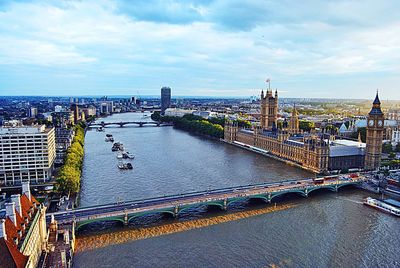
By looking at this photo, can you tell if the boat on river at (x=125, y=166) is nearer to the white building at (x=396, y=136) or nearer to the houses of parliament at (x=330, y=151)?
the houses of parliament at (x=330, y=151)

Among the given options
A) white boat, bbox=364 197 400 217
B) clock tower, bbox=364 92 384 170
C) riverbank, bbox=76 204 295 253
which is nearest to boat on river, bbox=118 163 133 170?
riverbank, bbox=76 204 295 253

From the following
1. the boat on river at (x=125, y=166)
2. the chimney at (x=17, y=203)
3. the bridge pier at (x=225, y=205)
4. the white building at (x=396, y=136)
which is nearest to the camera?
the chimney at (x=17, y=203)

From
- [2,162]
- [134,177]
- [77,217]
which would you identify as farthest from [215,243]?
[2,162]

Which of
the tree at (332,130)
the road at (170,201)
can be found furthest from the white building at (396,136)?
the road at (170,201)

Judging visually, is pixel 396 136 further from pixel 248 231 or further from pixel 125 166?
pixel 248 231

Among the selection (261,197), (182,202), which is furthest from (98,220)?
(261,197)

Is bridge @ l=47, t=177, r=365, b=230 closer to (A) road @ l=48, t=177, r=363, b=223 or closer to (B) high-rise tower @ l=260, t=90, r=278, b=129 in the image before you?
(A) road @ l=48, t=177, r=363, b=223
